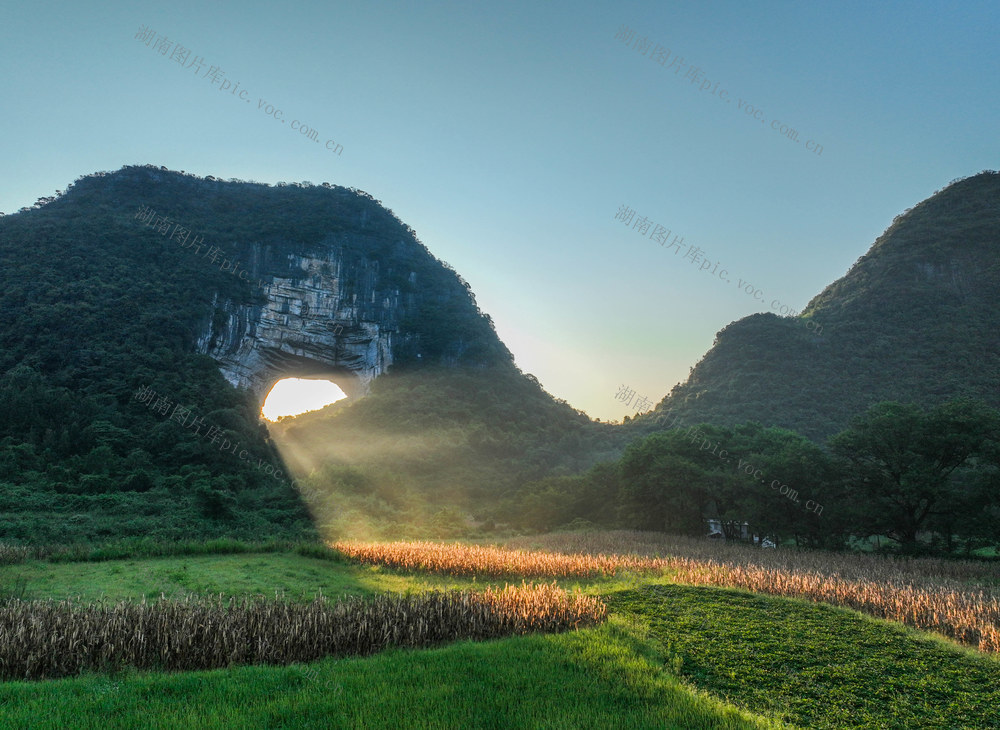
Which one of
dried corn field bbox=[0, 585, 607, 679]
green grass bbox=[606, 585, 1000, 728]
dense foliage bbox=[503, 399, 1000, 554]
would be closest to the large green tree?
dense foliage bbox=[503, 399, 1000, 554]

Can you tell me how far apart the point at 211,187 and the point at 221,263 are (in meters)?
29.7

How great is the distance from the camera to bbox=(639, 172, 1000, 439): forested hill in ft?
232

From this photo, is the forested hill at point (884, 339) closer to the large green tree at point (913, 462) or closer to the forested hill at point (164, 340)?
the forested hill at point (164, 340)

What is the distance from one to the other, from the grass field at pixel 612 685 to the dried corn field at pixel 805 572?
1705mm

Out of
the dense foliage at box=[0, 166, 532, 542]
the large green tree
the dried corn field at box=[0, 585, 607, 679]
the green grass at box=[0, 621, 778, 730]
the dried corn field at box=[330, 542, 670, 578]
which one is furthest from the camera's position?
the dense foliage at box=[0, 166, 532, 542]

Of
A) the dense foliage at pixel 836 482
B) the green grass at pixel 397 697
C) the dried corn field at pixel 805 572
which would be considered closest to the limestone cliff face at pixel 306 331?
the dense foliage at pixel 836 482

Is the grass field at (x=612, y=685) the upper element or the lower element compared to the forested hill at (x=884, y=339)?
lower

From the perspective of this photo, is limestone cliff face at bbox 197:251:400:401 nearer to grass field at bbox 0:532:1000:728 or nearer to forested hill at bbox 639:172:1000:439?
forested hill at bbox 639:172:1000:439

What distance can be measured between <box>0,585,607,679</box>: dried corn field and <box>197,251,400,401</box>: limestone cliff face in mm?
65914

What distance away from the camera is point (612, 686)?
7.16 meters

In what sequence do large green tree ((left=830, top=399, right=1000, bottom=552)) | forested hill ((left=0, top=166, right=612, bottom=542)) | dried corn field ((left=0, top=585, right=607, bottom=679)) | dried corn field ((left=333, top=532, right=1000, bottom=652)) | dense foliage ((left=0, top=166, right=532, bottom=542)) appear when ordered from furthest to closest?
forested hill ((left=0, top=166, right=612, bottom=542))
dense foliage ((left=0, top=166, right=532, bottom=542))
large green tree ((left=830, top=399, right=1000, bottom=552))
dried corn field ((left=333, top=532, right=1000, bottom=652))
dried corn field ((left=0, top=585, right=607, bottom=679))

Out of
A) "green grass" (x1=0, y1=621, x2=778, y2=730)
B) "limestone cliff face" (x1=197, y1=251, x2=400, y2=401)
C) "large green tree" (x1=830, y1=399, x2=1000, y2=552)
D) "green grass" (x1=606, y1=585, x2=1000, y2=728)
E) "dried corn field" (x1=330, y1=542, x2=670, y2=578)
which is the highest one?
"limestone cliff face" (x1=197, y1=251, x2=400, y2=401)

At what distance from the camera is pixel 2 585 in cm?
1683

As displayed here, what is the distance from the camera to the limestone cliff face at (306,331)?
7269 cm
